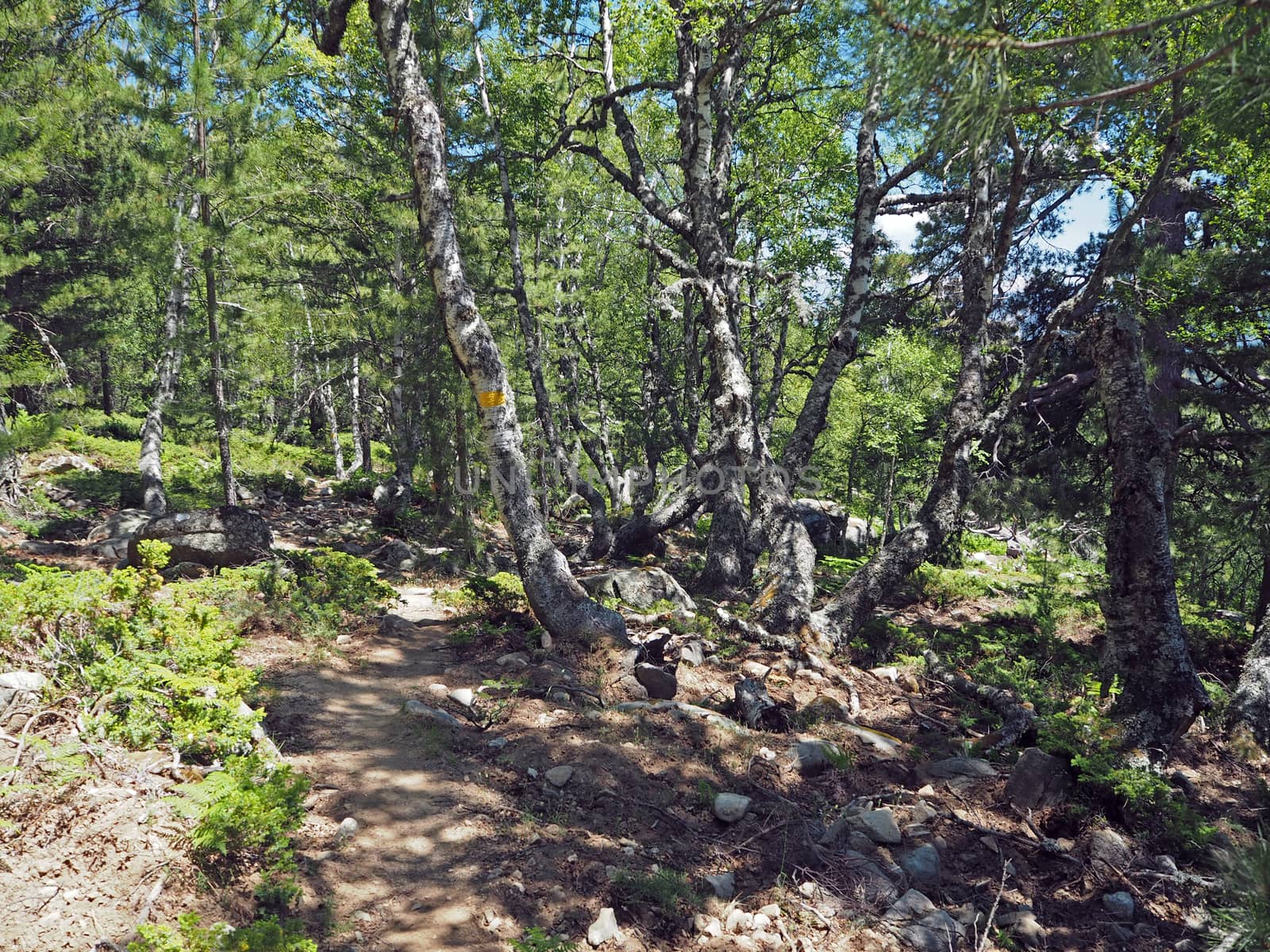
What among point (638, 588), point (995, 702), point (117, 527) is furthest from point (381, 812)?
point (117, 527)

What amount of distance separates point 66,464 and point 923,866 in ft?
72.0

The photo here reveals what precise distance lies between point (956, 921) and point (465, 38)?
14.9 meters

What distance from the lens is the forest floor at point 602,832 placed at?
340cm

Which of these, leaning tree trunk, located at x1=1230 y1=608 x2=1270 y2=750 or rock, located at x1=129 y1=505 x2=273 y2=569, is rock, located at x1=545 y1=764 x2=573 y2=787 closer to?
rock, located at x1=129 y1=505 x2=273 y2=569

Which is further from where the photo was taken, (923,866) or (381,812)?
(923,866)

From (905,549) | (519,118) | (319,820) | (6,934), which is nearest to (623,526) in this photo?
(905,549)

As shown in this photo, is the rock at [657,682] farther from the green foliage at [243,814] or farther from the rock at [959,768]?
the green foliage at [243,814]

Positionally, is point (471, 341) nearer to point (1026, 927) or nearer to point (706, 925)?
point (706, 925)

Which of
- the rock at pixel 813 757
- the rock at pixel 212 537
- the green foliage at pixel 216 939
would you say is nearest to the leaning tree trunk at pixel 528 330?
the rock at pixel 212 537

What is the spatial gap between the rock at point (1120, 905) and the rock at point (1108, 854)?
24 centimetres

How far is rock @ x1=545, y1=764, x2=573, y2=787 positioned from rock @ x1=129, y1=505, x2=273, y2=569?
6.29m

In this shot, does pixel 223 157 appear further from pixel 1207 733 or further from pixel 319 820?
pixel 1207 733

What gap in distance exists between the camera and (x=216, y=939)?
285 cm

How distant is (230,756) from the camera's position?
13.3 feet
